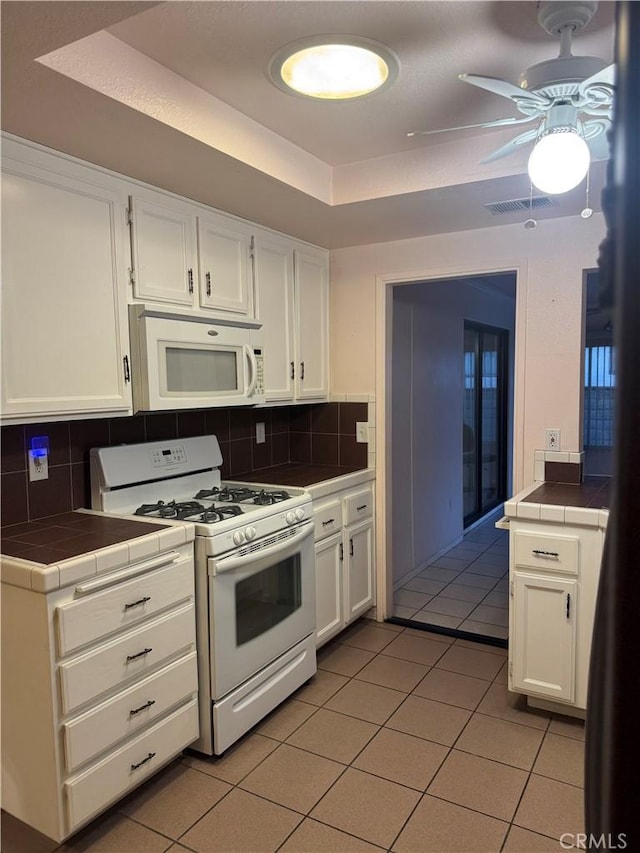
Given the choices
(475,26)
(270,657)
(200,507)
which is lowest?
(270,657)

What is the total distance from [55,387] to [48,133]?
82 cm

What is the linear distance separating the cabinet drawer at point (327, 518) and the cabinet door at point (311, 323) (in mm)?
689

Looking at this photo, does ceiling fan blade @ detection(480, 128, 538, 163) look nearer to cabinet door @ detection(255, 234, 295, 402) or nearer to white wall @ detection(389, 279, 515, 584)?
cabinet door @ detection(255, 234, 295, 402)

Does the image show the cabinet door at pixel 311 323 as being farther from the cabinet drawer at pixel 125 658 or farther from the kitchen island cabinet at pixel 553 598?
the cabinet drawer at pixel 125 658

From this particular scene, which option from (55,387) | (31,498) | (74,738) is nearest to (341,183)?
→ (55,387)

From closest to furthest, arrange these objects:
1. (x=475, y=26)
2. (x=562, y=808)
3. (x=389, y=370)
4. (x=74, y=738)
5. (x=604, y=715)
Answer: (x=604, y=715)
(x=475, y=26)
(x=74, y=738)
(x=562, y=808)
(x=389, y=370)

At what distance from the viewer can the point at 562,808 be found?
2.00 meters

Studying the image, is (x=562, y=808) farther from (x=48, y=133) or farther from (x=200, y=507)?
(x=48, y=133)

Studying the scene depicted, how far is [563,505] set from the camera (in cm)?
247

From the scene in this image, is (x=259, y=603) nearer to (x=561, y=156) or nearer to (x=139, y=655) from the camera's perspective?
(x=139, y=655)

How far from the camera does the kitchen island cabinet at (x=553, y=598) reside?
239 centimetres

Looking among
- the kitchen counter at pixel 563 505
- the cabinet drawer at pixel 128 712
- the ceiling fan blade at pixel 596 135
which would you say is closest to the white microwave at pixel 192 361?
the cabinet drawer at pixel 128 712

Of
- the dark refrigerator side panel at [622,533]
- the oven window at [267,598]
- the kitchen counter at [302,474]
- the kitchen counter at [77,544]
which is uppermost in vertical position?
the dark refrigerator side panel at [622,533]

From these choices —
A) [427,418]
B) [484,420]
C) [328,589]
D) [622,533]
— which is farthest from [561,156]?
[484,420]
